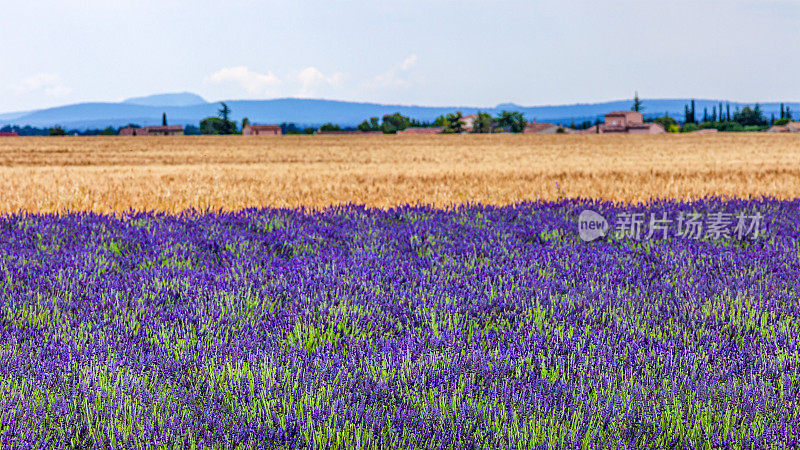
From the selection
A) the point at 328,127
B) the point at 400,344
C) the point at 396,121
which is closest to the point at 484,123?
the point at 396,121

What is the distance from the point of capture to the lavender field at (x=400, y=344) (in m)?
2.37

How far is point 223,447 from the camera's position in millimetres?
2279

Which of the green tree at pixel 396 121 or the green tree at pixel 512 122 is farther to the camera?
the green tree at pixel 396 121

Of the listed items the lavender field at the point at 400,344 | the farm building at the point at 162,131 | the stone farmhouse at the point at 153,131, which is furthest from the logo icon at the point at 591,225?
the farm building at the point at 162,131

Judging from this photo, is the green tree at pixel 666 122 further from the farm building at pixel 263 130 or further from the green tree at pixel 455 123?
the farm building at pixel 263 130

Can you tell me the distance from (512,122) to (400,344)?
114m

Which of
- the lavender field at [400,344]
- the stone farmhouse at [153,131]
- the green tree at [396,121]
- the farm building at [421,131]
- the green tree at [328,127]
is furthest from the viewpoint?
the green tree at [396,121]

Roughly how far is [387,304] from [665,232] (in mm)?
3699

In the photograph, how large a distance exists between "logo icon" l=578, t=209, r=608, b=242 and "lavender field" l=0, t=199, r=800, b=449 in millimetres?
440

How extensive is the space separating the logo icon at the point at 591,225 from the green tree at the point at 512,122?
353 feet

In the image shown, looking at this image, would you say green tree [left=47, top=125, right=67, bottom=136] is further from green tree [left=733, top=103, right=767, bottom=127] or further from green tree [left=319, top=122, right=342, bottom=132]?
green tree [left=733, top=103, right=767, bottom=127]

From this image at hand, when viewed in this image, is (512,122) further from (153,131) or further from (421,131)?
(153,131)

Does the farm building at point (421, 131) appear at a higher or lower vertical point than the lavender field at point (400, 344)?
higher

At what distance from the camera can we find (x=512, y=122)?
114m
